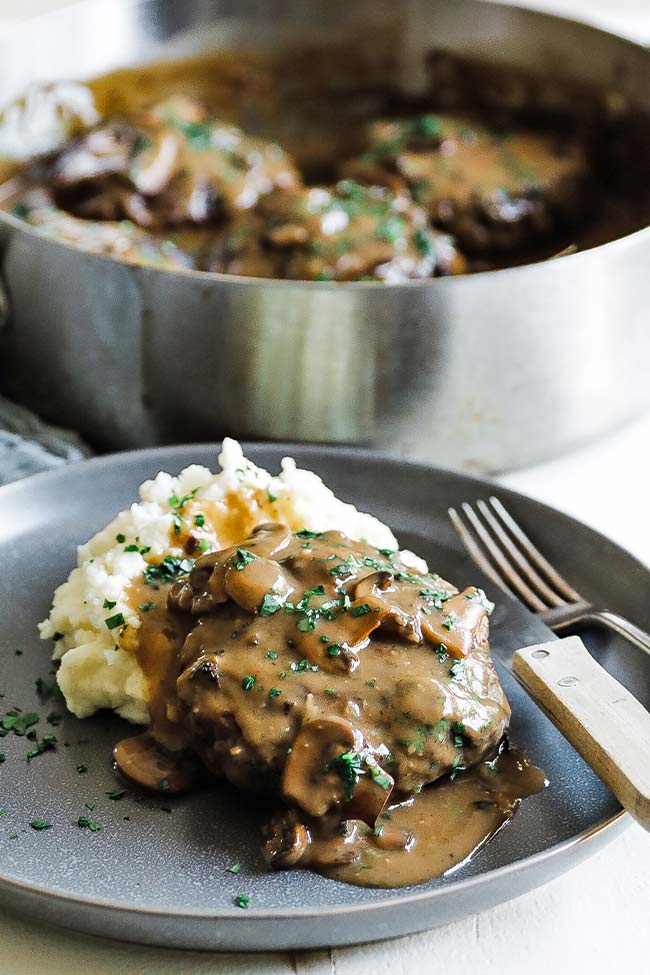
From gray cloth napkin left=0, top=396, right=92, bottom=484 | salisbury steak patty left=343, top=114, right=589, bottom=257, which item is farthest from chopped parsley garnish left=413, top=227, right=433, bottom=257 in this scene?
gray cloth napkin left=0, top=396, right=92, bottom=484

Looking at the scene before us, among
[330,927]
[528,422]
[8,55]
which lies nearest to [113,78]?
[8,55]

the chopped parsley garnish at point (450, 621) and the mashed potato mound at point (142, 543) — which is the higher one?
the chopped parsley garnish at point (450, 621)

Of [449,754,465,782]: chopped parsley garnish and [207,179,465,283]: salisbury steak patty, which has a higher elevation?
[207,179,465,283]: salisbury steak patty

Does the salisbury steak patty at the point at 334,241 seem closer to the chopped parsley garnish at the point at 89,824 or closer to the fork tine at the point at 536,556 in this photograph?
the fork tine at the point at 536,556

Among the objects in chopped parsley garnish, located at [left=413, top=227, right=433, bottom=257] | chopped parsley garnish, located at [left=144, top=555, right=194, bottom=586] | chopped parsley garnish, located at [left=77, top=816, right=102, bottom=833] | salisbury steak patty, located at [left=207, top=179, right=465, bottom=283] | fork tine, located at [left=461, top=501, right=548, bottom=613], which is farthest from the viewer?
chopped parsley garnish, located at [left=413, top=227, right=433, bottom=257]

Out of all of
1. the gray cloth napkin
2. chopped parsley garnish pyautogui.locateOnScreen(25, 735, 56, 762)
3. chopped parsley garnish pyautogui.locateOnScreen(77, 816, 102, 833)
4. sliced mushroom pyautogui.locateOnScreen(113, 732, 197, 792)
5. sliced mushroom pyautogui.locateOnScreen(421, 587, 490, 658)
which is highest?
sliced mushroom pyautogui.locateOnScreen(421, 587, 490, 658)

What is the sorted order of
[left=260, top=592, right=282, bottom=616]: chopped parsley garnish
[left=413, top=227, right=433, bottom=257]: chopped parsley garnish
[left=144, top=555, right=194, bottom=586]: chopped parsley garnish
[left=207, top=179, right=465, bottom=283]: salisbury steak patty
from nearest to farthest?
[left=260, top=592, right=282, bottom=616]: chopped parsley garnish < [left=144, top=555, right=194, bottom=586]: chopped parsley garnish < [left=207, top=179, right=465, bottom=283]: salisbury steak patty < [left=413, top=227, right=433, bottom=257]: chopped parsley garnish

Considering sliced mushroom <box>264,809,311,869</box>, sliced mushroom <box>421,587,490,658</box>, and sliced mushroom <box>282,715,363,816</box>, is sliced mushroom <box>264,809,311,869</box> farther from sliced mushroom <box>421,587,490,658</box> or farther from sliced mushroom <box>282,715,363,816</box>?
sliced mushroom <box>421,587,490,658</box>

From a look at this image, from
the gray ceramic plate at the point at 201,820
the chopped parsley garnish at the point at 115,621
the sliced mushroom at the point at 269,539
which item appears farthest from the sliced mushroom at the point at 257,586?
the gray ceramic plate at the point at 201,820
